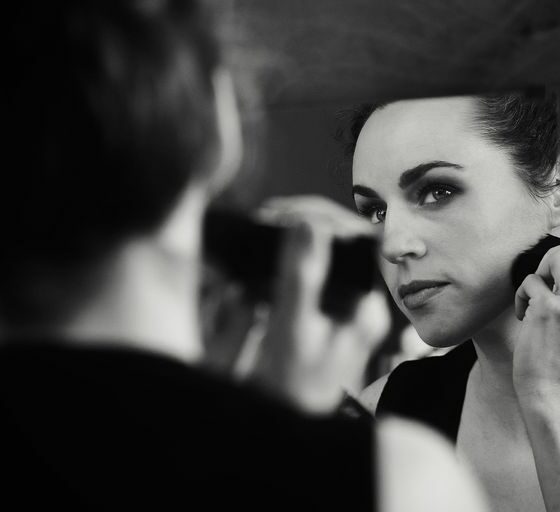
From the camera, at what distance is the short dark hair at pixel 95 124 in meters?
0.48

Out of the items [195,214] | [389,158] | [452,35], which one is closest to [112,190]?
[195,214]

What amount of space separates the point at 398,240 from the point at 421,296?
0.27 feet

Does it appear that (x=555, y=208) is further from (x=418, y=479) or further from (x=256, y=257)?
(x=418, y=479)

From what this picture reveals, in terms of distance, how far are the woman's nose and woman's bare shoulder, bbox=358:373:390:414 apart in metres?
0.16

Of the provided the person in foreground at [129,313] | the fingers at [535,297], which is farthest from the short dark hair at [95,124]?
the fingers at [535,297]

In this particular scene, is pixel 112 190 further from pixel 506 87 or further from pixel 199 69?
pixel 506 87

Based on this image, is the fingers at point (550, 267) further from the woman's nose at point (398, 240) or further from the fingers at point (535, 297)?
the woman's nose at point (398, 240)

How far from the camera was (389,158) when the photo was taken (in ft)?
2.82

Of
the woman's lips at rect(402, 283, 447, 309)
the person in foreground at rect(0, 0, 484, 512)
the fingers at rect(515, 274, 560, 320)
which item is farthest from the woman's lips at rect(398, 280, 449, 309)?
the person in foreground at rect(0, 0, 484, 512)

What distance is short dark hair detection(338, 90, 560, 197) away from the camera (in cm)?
87

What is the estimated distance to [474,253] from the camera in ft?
2.87

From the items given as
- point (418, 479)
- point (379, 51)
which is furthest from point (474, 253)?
point (418, 479)

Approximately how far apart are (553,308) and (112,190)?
60cm

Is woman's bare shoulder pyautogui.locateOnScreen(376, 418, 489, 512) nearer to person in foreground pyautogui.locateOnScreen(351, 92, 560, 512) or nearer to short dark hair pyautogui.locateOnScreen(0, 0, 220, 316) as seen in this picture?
short dark hair pyautogui.locateOnScreen(0, 0, 220, 316)
